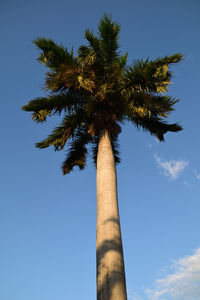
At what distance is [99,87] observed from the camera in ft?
29.4

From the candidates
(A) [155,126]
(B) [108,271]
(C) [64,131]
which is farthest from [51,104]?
(B) [108,271]

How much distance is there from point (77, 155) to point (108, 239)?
587cm

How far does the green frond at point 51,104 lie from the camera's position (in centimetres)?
947

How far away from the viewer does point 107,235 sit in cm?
594

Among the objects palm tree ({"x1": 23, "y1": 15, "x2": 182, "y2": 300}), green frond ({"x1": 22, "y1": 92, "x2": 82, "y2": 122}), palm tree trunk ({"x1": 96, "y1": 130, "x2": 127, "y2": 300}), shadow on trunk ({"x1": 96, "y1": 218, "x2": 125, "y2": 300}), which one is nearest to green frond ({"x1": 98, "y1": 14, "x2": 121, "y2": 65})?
palm tree ({"x1": 23, "y1": 15, "x2": 182, "y2": 300})

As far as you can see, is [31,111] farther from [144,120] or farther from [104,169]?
[144,120]

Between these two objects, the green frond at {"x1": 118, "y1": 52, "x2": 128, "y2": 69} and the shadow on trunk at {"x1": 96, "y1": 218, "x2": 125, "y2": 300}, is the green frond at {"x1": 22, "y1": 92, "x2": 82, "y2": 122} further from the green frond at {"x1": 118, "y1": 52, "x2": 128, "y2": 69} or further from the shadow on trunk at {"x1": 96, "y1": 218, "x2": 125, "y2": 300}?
the shadow on trunk at {"x1": 96, "y1": 218, "x2": 125, "y2": 300}

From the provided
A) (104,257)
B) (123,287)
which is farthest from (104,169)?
(123,287)

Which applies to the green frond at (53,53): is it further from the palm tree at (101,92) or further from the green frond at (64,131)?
the green frond at (64,131)

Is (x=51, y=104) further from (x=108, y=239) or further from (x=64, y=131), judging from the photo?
(x=108, y=239)

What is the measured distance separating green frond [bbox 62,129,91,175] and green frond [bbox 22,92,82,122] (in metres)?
1.58

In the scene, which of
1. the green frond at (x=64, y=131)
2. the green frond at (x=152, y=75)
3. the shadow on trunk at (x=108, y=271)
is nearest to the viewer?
the shadow on trunk at (x=108, y=271)

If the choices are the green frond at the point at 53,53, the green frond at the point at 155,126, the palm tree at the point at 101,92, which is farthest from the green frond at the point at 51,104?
the green frond at the point at 155,126

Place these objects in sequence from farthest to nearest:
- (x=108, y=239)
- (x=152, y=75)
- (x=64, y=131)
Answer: (x=64, y=131) → (x=152, y=75) → (x=108, y=239)
